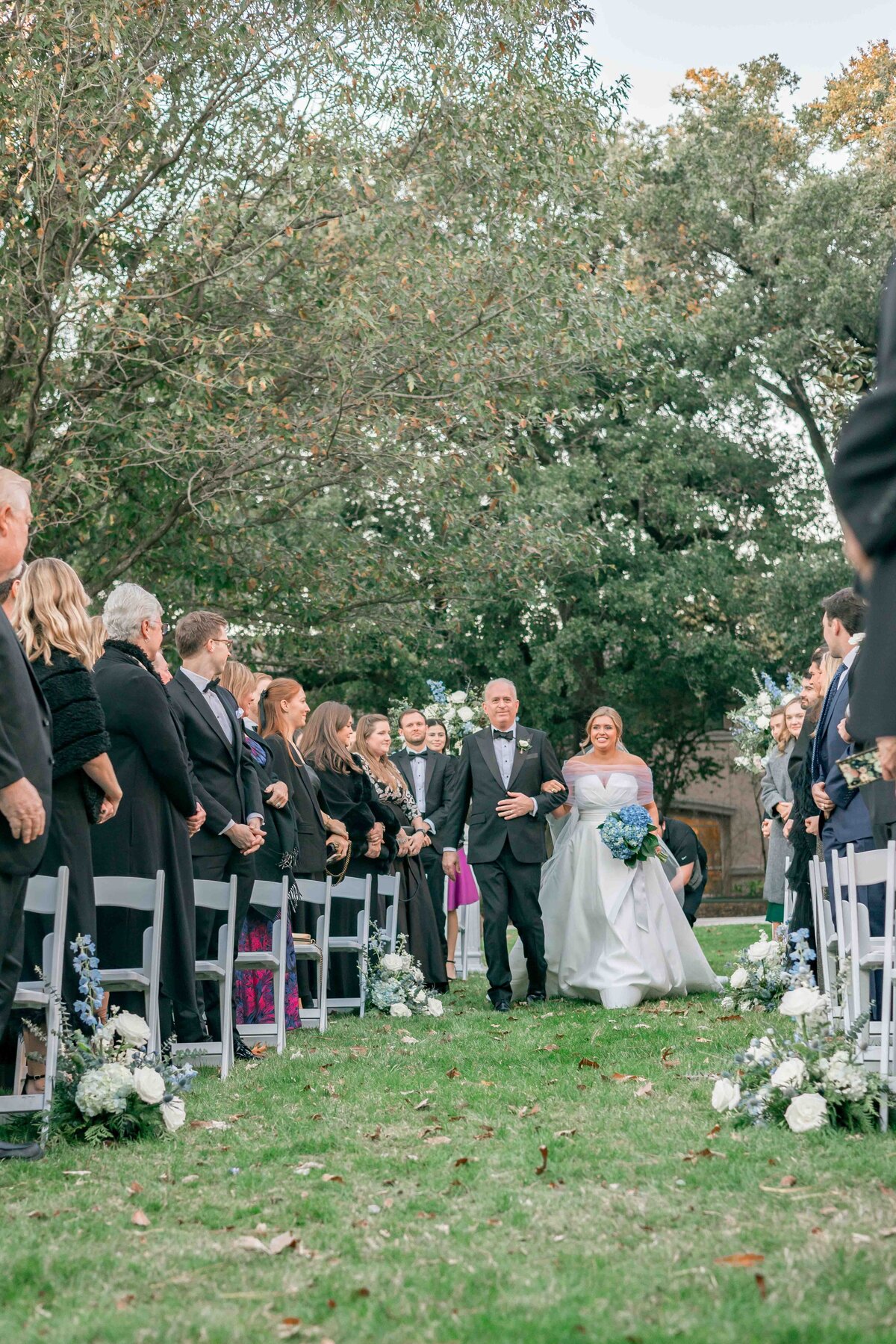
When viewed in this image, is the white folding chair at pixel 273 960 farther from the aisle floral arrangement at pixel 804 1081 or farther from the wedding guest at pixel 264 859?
the aisle floral arrangement at pixel 804 1081

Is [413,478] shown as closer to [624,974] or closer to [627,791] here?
[627,791]

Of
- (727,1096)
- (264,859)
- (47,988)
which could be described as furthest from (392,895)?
(47,988)

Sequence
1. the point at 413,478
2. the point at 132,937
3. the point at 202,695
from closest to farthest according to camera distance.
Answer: the point at 132,937 < the point at 202,695 < the point at 413,478

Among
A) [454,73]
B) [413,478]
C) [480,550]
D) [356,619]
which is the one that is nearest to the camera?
[454,73]

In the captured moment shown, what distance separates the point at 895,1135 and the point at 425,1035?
14.9 feet

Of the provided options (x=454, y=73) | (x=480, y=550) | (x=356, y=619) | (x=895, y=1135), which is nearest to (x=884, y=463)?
(x=895, y=1135)

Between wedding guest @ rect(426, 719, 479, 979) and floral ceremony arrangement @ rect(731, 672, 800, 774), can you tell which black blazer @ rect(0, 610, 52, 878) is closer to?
floral ceremony arrangement @ rect(731, 672, 800, 774)

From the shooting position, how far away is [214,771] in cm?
823

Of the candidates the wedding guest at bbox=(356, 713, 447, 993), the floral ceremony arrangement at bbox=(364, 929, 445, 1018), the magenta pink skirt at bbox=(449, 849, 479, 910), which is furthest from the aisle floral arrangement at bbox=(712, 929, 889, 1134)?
the magenta pink skirt at bbox=(449, 849, 479, 910)

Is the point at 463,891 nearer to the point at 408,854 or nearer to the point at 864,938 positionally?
the point at 408,854

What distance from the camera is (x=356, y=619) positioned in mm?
17531

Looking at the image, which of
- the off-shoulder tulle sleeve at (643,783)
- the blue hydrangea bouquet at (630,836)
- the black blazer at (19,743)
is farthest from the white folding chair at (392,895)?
the black blazer at (19,743)

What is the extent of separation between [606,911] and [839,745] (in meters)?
3.88

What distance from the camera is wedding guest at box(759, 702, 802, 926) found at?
1145cm
